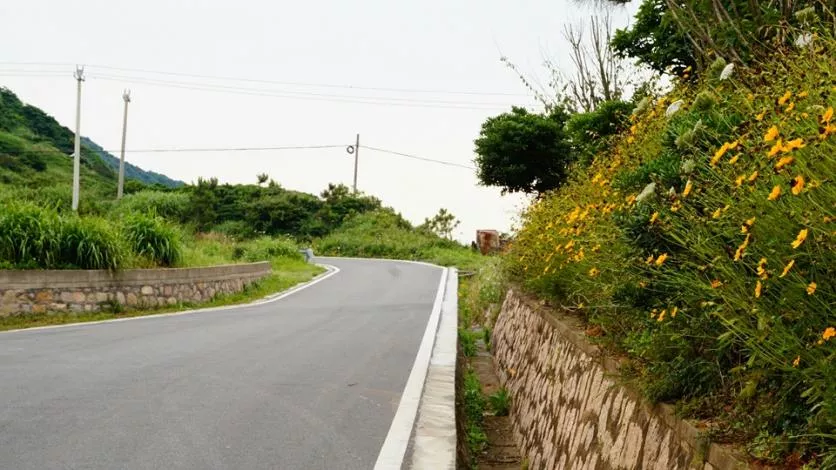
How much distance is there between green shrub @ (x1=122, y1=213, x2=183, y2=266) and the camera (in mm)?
16417

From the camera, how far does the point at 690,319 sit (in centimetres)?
374

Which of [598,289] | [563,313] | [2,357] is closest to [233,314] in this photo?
[2,357]

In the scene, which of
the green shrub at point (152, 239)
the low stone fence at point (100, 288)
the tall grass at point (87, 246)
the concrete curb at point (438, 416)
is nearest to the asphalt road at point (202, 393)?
the concrete curb at point (438, 416)

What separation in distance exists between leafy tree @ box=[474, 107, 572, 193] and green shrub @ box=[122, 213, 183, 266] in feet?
29.6

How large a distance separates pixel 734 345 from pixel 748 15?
676cm

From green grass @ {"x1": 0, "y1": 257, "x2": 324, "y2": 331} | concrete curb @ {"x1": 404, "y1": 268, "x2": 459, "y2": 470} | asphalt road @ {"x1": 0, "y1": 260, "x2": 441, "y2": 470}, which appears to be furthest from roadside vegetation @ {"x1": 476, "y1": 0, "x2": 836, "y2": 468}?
green grass @ {"x1": 0, "y1": 257, "x2": 324, "y2": 331}

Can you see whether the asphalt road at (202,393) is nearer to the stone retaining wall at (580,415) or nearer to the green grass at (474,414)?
the green grass at (474,414)

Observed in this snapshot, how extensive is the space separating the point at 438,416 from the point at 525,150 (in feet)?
48.5

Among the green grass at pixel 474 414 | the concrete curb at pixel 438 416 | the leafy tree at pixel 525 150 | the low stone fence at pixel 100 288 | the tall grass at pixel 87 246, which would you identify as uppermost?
the leafy tree at pixel 525 150

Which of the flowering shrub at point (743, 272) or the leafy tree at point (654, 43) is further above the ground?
the leafy tree at point (654, 43)

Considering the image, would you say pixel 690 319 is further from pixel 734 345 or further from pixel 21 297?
pixel 21 297

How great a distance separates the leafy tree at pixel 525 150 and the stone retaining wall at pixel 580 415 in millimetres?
12235

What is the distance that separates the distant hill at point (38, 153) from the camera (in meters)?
46.9

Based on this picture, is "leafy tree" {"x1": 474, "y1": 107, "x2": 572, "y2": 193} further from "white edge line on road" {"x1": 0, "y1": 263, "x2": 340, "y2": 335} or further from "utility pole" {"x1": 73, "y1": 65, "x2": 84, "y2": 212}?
"utility pole" {"x1": 73, "y1": 65, "x2": 84, "y2": 212}
